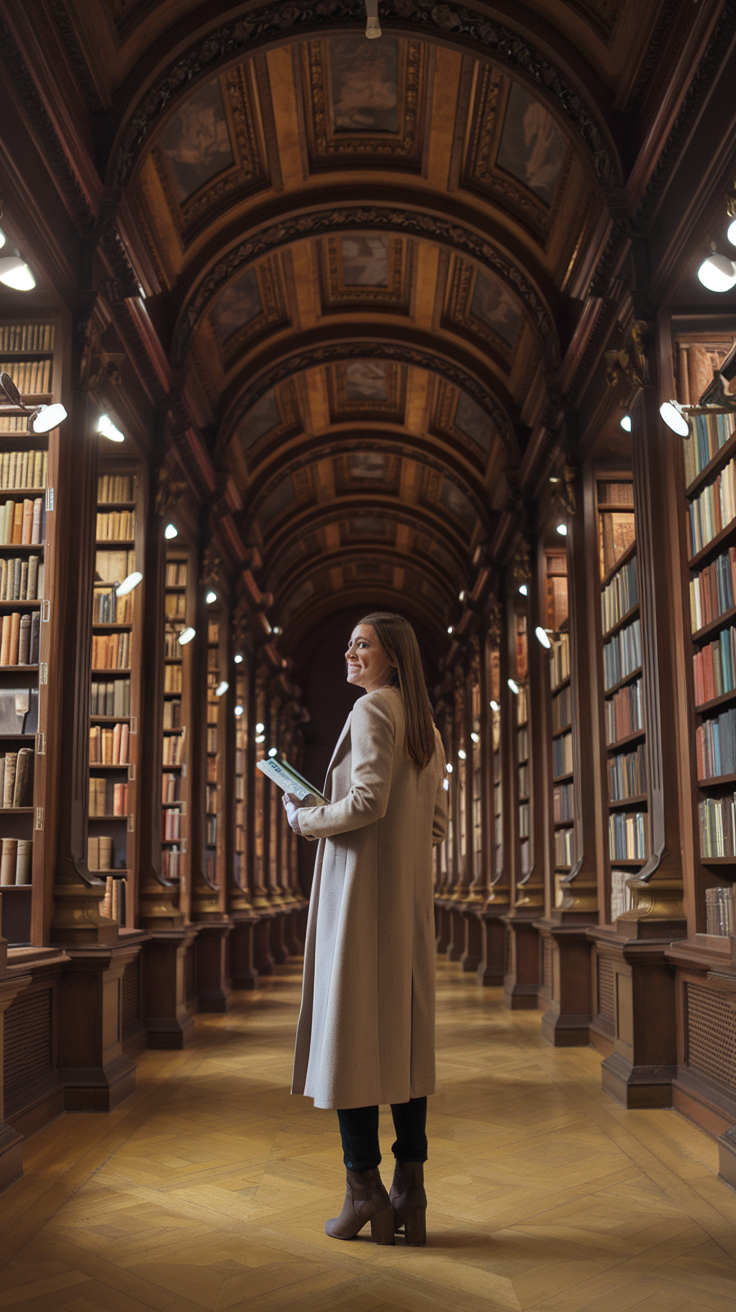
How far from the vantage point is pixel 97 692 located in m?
7.43

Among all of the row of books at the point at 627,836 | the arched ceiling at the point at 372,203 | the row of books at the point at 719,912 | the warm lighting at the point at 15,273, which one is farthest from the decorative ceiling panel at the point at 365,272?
the row of books at the point at 719,912

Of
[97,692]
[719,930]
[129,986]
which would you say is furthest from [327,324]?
[719,930]

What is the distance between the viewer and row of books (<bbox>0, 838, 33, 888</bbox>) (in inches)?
200

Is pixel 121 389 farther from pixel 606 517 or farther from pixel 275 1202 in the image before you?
pixel 275 1202

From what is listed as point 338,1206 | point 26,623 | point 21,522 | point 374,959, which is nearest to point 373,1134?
point 374,959

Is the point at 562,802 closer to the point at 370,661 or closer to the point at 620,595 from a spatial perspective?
the point at 620,595

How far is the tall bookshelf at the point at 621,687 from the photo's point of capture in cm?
643

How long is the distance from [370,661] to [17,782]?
259 centimetres

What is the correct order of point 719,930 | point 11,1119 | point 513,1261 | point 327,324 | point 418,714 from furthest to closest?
point 327,324, point 719,930, point 11,1119, point 418,714, point 513,1261

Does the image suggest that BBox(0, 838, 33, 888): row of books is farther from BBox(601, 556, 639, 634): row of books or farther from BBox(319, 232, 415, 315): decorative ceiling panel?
BBox(319, 232, 415, 315): decorative ceiling panel

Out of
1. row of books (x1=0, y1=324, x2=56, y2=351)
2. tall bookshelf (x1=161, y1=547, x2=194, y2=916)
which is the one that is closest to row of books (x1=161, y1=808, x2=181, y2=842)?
tall bookshelf (x1=161, y1=547, x2=194, y2=916)

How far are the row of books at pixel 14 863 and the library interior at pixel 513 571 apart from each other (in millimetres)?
17

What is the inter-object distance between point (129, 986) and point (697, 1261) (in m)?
4.58

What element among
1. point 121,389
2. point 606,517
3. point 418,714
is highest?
point 121,389
